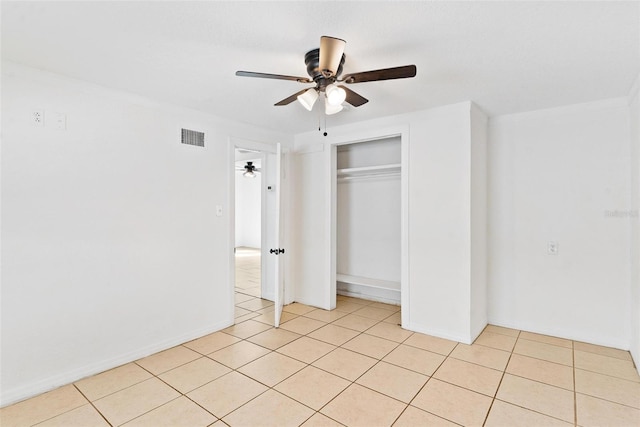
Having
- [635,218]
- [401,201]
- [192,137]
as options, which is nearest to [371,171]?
[401,201]

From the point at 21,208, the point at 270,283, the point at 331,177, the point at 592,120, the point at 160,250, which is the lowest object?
the point at 270,283

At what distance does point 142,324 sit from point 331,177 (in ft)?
9.02

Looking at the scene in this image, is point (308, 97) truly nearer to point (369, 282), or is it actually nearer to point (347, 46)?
point (347, 46)

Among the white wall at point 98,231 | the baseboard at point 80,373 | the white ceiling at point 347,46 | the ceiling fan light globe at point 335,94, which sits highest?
the white ceiling at point 347,46

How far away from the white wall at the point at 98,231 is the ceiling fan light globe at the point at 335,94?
192 centimetres

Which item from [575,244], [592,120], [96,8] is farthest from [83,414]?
[592,120]

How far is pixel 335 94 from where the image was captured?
2.21 meters

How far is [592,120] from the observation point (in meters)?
3.34

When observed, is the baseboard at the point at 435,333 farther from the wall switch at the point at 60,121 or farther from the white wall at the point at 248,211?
the white wall at the point at 248,211

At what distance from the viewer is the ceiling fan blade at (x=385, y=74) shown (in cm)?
196

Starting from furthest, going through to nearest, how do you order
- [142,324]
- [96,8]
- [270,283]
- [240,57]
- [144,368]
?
[270,283]
[142,324]
[144,368]
[240,57]
[96,8]

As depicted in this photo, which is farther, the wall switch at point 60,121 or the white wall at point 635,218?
the white wall at point 635,218

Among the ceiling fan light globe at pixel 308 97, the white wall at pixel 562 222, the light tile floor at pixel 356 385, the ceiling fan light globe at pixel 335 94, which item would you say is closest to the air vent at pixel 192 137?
the ceiling fan light globe at pixel 308 97

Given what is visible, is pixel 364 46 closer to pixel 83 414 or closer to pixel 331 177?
pixel 331 177
